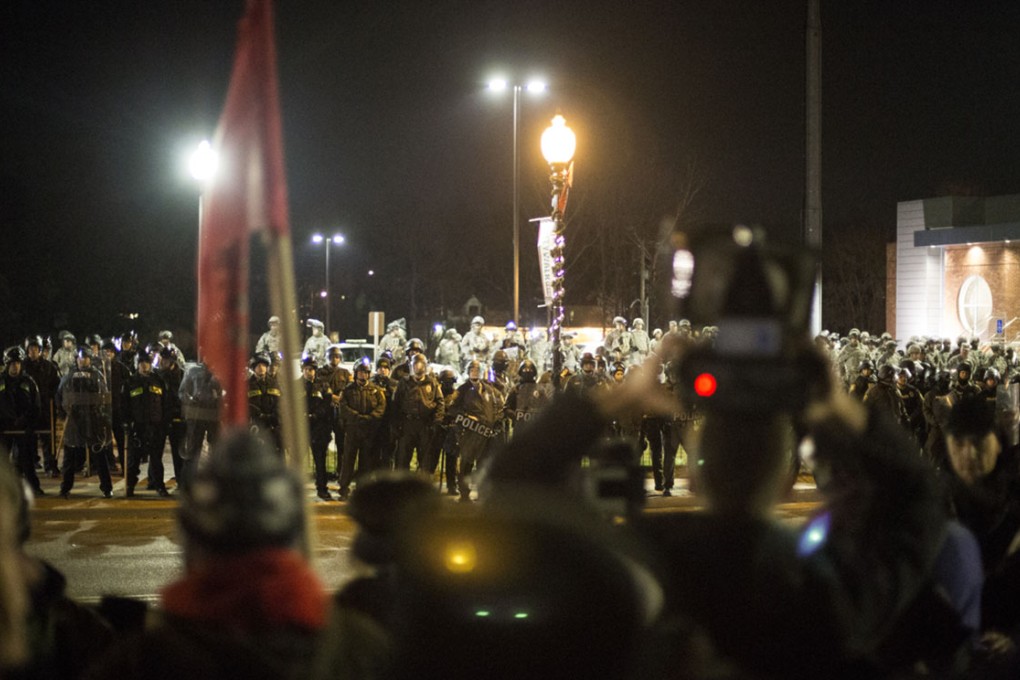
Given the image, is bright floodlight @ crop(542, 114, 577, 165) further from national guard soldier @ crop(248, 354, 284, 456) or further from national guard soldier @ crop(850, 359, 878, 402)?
national guard soldier @ crop(850, 359, 878, 402)

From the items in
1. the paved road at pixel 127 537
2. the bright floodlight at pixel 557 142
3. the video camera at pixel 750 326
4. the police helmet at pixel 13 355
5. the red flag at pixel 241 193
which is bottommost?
the paved road at pixel 127 537

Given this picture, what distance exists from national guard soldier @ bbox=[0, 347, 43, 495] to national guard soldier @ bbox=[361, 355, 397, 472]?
14.1 ft

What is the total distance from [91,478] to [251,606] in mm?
16374

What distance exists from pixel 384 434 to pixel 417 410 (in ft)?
2.22

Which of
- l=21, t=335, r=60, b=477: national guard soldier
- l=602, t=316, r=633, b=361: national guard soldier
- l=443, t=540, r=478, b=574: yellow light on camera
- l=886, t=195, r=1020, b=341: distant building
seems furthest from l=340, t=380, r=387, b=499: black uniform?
l=886, t=195, r=1020, b=341: distant building

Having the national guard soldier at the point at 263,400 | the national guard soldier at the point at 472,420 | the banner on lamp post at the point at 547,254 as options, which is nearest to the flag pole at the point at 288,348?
the national guard soldier at the point at 263,400

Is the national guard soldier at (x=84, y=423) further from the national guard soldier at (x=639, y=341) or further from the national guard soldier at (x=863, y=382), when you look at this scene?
the national guard soldier at (x=639, y=341)

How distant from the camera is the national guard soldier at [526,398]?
56.9 ft

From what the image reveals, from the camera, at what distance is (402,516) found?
357 cm

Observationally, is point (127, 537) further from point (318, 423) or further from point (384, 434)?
point (384, 434)

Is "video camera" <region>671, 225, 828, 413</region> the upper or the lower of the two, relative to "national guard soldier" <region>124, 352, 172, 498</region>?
A: upper

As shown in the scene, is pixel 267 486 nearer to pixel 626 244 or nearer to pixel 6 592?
pixel 6 592

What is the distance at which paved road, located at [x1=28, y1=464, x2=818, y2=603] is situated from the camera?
419 inches

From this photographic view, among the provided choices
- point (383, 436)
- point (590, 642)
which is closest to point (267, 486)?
point (590, 642)
